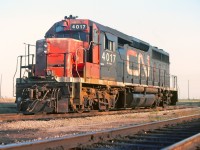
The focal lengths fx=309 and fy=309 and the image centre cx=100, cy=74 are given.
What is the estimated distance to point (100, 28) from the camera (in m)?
12.9

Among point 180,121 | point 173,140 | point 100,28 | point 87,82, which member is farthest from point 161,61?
point 173,140

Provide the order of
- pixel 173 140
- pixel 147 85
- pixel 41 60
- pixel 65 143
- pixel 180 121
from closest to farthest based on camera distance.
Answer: pixel 65 143 < pixel 173 140 < pixel 180 121 < pixel 41 60 < pixel 147 85

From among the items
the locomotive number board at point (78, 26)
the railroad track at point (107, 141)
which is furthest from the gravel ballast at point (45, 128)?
the locomotive number board at point (78, 26)

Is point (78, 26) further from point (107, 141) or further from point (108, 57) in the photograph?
point (107, 141)

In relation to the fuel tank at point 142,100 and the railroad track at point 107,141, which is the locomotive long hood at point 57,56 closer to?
the fuel tank at point 142,100

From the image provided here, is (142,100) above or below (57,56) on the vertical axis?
below

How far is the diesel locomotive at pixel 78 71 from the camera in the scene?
1104 cm

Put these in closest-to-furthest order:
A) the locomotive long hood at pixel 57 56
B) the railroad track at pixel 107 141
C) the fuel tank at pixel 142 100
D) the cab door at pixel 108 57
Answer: the railroad track at pixel 107 141, the locomotive long hood at pixel 57 56, the cab door at pixel 108 57, the fuel tank at pixel 142 100

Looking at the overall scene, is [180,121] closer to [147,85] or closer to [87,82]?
[87,82]

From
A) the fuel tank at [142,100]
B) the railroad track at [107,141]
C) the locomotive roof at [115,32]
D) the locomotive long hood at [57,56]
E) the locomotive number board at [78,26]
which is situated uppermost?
the locomotive roof at [115,32]

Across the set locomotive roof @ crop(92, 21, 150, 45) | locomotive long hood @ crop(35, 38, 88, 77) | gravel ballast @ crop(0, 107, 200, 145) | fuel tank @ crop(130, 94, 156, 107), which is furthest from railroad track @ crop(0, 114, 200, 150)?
fuel tank @ crop(130, 94, 156, 107)

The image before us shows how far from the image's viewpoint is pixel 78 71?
11812mm

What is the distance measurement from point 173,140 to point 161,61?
15.7m

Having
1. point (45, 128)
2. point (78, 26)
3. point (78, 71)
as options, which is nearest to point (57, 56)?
point (78, 71)
